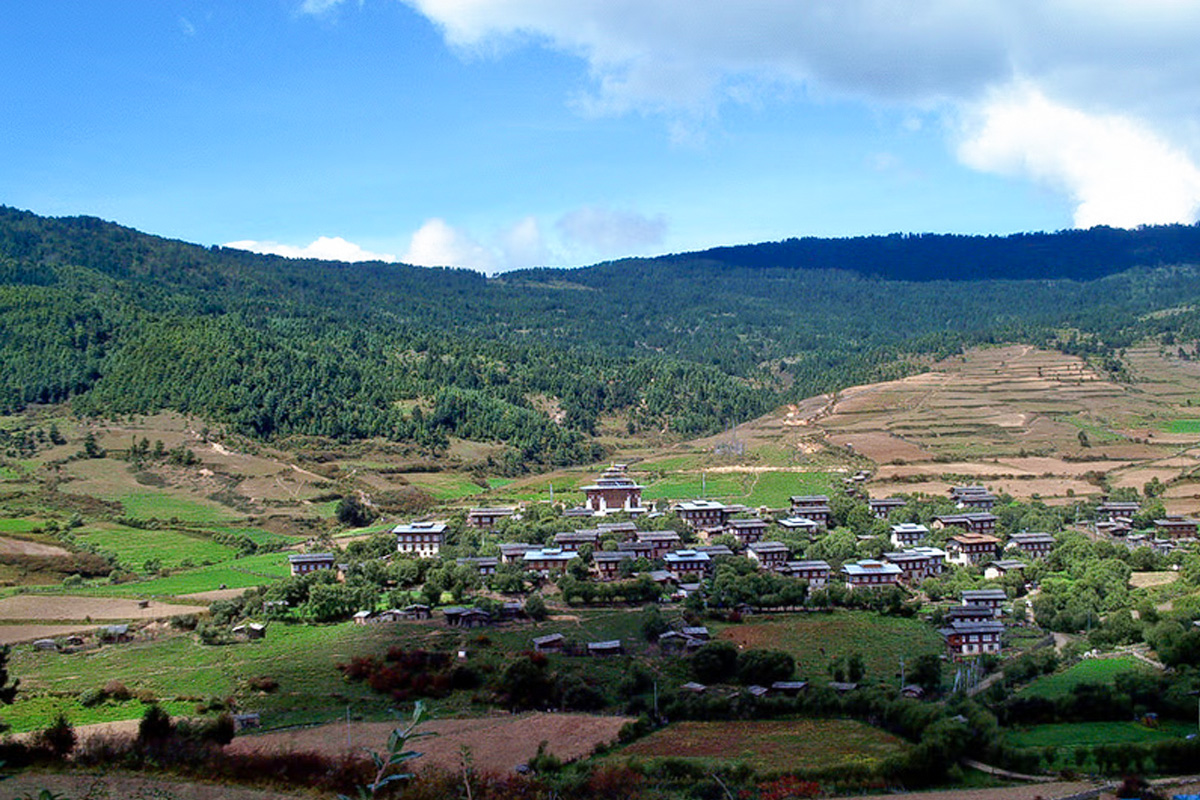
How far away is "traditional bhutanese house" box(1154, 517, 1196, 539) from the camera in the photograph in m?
52.3

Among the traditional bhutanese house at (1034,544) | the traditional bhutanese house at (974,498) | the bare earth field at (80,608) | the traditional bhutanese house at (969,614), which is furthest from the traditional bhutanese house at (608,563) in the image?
the traditional bhutanese house at (974,498)

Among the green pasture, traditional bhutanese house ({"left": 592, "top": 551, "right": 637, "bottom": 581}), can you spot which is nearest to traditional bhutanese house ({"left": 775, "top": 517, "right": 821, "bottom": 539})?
traditional bhutanese house ({"left": 592, "top": 551, "right": 637, "bottom": 581})

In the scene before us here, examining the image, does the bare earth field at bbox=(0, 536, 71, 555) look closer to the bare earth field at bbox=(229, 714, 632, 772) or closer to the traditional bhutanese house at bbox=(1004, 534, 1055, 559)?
the bare earth field at bbox=(229, 714, 632, 772)

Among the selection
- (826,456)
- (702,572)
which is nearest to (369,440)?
(826,456)

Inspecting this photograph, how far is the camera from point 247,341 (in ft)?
336

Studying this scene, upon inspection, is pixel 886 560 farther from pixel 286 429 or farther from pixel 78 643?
pixel 286 429

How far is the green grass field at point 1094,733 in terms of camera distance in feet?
85.8

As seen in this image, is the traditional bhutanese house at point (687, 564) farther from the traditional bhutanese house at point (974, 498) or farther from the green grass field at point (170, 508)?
the green grass field at point (170, 508)

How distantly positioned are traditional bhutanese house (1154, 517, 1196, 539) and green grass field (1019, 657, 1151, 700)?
73.7 ft

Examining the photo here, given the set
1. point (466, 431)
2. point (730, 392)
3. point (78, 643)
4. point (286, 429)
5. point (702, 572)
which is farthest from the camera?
point (730, 392)

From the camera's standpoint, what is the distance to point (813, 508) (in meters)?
59.1

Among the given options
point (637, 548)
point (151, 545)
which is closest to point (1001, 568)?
point (637, 548)

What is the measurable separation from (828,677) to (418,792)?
48.3 ft

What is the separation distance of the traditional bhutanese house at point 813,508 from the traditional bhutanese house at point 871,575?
12.3m
